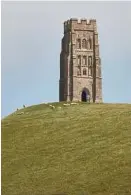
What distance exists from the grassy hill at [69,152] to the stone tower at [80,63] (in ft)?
105

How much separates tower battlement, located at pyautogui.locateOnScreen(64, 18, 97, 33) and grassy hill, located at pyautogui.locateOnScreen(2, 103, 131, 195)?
4087cm

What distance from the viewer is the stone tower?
135875mm

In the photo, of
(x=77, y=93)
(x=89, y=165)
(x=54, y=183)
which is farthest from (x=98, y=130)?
(x=77, y=93)

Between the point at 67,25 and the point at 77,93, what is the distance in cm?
1698

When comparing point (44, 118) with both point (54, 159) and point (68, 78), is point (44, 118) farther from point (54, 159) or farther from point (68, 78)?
point (68, 78)

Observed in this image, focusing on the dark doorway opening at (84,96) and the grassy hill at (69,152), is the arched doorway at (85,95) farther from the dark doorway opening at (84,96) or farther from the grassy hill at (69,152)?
the grassy hill at (69,152)

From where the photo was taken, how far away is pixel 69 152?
7250 cm

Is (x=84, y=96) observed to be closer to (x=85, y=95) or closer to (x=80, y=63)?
(x=85, y=95)

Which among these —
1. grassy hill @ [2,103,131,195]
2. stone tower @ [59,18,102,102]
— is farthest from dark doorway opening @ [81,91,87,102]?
grassy hill @ [2,103,131,195]

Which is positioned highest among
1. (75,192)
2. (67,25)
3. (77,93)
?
(67,25)

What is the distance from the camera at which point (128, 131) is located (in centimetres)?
7894

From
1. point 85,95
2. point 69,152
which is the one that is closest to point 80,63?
point 85,95

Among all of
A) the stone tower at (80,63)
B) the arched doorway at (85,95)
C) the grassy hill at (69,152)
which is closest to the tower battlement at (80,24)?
the stone tower at (80,63)

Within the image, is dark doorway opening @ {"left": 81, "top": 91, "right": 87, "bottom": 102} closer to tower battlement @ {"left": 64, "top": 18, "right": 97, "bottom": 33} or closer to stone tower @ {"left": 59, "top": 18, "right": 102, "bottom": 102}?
stone tower @ {"left": 59, "top": 18, "right": 102, "bottom": 102}
